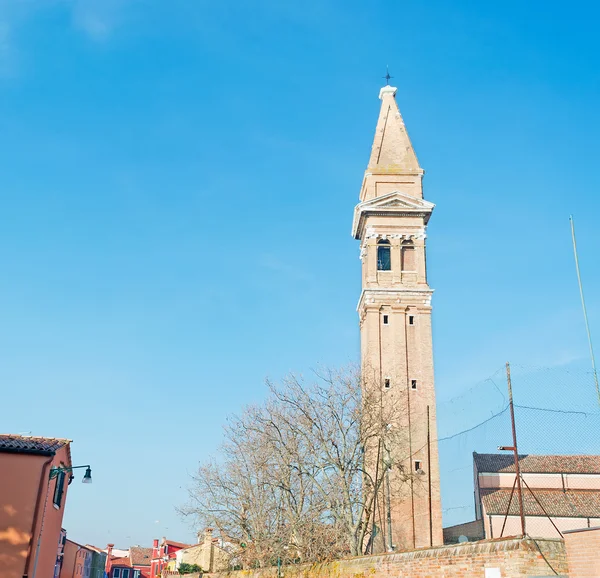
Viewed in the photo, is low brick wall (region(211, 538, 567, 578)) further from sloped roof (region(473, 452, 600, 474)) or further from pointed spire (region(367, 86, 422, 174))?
pointed spire (region(367, 86, 422, 174))

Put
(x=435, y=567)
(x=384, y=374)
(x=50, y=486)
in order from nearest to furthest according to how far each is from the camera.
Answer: (x=435, y=567) < (x=50, y=486) < (x=384, y=374)

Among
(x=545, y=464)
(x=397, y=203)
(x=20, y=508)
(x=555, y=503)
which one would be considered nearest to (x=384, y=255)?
(x=397, y=203)

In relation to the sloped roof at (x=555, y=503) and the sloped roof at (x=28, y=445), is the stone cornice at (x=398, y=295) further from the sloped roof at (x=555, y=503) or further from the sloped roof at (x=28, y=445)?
the sloped roof at (x=28, y=445)

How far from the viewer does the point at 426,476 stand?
125 ft

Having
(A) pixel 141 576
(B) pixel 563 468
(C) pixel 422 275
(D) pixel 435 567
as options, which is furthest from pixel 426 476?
(A) pixel 141 576

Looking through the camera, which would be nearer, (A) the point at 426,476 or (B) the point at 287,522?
(B) the point at 287,522

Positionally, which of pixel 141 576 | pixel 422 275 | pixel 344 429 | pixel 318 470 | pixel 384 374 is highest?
pixel 422 275

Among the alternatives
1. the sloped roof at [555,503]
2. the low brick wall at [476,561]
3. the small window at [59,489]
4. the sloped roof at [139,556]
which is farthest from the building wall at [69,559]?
the sloped roof at [139,556]

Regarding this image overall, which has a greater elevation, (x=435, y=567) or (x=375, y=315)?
(x=375, y=315)

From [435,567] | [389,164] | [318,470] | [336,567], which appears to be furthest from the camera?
[389,164]

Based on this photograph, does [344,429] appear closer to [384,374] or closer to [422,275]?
[384,374]

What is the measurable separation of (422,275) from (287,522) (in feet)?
68.5

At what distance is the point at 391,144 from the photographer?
48.0 meters

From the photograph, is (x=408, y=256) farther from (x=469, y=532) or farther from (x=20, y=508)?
(x=20, y=508)
